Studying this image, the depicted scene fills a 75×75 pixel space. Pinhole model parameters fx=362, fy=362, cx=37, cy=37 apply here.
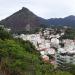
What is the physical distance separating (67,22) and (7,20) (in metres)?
14.2

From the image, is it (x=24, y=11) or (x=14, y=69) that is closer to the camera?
(x=14, y=69)

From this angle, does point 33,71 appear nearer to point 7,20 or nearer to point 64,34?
point 64,34

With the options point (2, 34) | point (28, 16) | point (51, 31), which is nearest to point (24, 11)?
point (28, 16)

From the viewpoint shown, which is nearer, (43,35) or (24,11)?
(43,35)

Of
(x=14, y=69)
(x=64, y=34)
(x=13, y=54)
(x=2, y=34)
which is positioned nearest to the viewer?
(x=14, y=69)

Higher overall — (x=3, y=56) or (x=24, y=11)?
(x=24, y=11)

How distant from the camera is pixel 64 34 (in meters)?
54.4

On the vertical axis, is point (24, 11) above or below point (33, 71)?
Result: above

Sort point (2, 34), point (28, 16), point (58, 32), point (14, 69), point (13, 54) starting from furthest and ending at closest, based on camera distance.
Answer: point (28, 16), point (58, 32), point (2, 34), point (13, 54), point (14, 69)

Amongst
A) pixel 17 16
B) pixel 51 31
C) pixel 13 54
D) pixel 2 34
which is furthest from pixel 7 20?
pixel 13 54

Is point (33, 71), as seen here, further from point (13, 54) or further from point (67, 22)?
point (67, 22)

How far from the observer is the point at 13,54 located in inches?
475

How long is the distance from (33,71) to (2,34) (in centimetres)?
1037

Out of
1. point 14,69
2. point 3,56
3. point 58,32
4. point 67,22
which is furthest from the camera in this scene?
point 67,22
